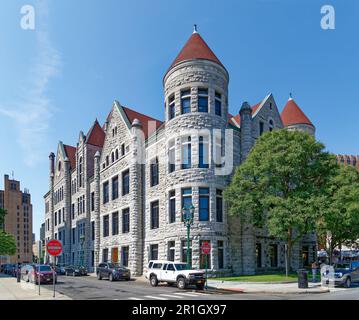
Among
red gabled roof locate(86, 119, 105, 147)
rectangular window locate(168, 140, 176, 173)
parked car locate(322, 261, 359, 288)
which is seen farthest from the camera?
red gabled roof locate(86, 119, 105, 147)

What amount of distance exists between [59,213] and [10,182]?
116 m

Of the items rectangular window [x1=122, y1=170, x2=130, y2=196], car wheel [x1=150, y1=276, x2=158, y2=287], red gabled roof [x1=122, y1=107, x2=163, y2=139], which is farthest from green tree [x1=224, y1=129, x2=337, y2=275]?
rectangular window [x1=122, y1=170, x2=130, y2=196]

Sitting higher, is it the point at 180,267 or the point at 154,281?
the point at 180,267

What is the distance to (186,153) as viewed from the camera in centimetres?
3456

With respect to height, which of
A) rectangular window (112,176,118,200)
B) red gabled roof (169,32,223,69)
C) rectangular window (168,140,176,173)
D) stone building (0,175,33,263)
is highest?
red gabled roof (169,32,223,69)

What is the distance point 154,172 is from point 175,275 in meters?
14.9

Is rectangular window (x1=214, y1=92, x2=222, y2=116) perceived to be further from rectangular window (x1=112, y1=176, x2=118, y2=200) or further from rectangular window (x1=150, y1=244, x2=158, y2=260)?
rectangular window (x1=112, y1=176, x2=118, y2=200)

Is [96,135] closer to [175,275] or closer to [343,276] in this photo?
[175,275]

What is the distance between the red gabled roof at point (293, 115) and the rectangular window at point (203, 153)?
15.7 m

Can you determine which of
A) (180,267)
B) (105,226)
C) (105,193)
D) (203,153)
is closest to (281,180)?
(203,153)

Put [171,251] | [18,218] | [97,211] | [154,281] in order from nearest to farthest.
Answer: [154,281], [171,251], [97,211], [18,218]

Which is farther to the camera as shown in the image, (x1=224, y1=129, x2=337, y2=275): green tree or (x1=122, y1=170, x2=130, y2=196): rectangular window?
(x1=122, y1=170, x2=130, y2=196): rectangular window

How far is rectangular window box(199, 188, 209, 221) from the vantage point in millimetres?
33625
